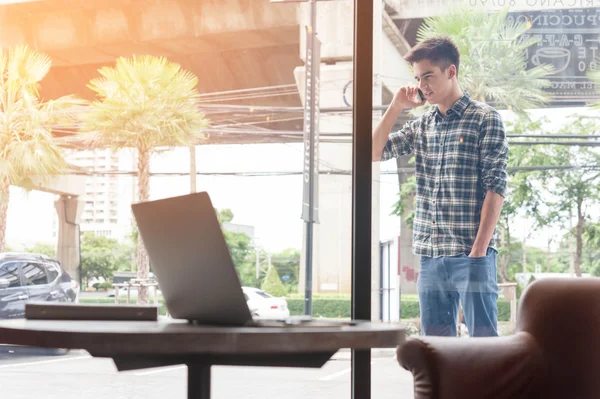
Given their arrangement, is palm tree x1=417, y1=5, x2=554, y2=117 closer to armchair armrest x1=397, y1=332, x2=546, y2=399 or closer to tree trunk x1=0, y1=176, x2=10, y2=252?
armchair armrest x1=397, y1=332, x2=546, y2=399

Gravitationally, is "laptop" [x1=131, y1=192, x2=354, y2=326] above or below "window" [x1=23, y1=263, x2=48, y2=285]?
above

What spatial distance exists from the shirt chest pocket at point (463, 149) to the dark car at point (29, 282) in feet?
5.60

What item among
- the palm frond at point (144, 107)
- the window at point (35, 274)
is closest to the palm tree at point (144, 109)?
the palm frond at point (144, 107)

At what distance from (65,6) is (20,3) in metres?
0.21

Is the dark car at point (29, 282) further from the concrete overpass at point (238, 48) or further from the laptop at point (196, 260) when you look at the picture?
the laptop at point (196, 260)

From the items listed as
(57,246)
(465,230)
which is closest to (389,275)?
(465,230)

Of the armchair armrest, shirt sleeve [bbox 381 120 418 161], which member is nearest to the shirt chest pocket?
shirt sleeve [bbox 381 120 418 161]

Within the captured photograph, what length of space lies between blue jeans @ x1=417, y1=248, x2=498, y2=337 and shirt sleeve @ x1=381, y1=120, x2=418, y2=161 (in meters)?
0.47

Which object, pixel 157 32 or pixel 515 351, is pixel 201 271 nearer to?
pixel 515 351

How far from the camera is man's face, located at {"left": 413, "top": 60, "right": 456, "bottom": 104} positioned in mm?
3055

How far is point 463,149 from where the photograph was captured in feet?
9.50

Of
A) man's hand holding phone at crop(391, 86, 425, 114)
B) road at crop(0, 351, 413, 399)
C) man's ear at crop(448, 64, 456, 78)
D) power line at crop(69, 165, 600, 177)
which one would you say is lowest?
road at crop(0, 351, 413, 399)

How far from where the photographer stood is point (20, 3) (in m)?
3.35

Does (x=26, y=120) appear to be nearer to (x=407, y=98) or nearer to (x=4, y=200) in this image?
(x=4, y=200)
